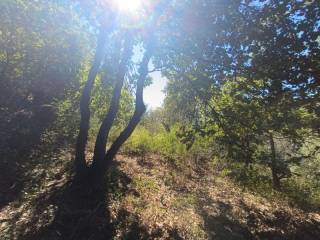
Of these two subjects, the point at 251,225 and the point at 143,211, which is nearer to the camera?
the point at 143,211

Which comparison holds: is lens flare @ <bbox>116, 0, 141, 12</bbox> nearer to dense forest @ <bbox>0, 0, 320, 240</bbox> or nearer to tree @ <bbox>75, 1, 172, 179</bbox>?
dense forest @ <bbox>0, 0, 320, 240</bbox>

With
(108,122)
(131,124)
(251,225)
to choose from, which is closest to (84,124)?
(108,122)

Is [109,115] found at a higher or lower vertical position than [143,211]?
higher

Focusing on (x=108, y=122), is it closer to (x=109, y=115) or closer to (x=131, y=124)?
(x=109, y=115)

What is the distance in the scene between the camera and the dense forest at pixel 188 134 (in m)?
7.61

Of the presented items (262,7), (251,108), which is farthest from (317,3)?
(251,108)

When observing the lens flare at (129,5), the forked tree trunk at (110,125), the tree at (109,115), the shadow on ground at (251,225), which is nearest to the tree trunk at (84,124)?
the tree at (109,115)

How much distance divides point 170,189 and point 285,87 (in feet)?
17.2

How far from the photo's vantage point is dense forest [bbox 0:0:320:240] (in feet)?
25.0

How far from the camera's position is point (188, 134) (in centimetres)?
1012

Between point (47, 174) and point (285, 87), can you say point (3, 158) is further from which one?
point (285, 87)

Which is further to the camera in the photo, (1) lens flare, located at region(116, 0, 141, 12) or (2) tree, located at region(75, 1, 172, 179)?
(2) tree, located at region(75, 1, 172, 179)

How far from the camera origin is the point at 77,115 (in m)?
15.5

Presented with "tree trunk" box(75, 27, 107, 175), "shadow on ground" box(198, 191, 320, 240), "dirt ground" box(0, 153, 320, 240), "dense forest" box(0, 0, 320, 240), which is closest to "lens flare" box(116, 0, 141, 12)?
"dense forest" box(0, 0, 320, 240)
